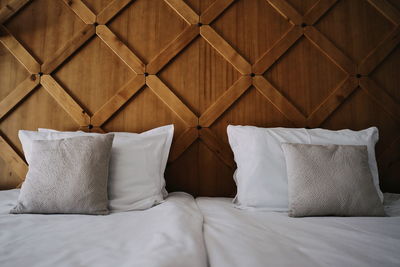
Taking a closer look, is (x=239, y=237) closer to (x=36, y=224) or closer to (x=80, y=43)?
(x=36, y=224)

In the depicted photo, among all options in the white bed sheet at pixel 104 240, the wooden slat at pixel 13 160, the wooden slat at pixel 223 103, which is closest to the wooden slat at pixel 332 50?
the wooden slat at pixel 223 103

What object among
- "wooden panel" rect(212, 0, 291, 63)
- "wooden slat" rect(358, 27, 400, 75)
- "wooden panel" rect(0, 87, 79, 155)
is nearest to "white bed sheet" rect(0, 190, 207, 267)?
"wooden panel" rect(0, 87, 79, 155)

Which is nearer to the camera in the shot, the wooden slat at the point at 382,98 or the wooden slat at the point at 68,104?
the wooden slat at the point at 68,104

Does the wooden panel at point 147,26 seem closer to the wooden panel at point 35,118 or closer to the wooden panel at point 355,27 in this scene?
the wooden panel at point 35,118

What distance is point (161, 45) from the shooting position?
A: 1524 millimetres

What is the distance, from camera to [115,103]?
146cm

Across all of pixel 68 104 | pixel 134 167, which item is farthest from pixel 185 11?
pixel 134 167

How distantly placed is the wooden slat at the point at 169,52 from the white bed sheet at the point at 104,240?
0.96 m

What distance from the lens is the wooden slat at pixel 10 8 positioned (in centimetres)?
150

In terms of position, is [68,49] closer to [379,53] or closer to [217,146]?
[217,146]

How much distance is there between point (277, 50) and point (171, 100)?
0.80 metres

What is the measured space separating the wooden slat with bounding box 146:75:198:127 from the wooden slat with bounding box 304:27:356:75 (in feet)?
3.25

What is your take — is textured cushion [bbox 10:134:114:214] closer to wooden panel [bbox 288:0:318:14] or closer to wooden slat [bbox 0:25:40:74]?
wooden slat [bbox 0:25:40:74]

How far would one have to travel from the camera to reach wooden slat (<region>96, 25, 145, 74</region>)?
1488 millimetres
